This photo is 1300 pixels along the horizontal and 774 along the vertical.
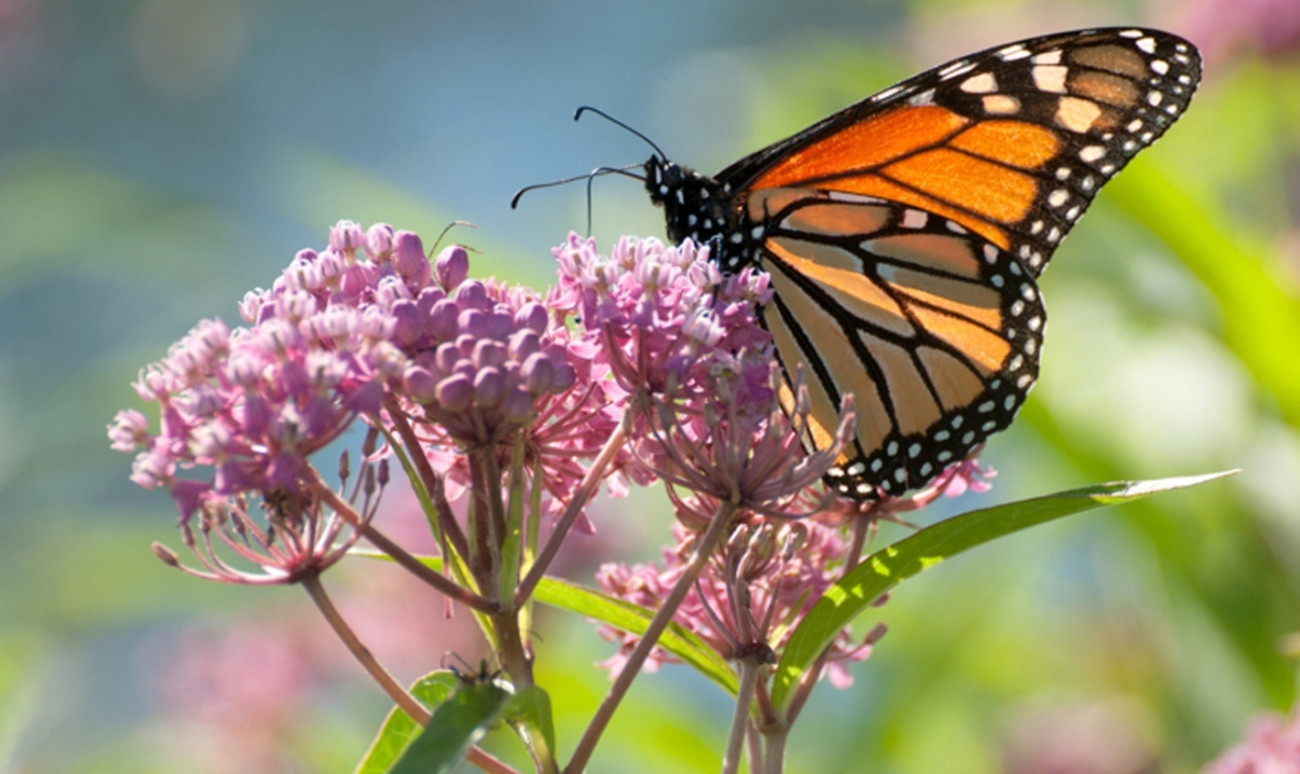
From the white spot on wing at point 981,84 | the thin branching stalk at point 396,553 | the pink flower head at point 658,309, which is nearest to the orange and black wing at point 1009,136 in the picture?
the white spot on wing at point 981,84

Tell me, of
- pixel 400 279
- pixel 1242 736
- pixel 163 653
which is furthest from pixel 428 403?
pixel 163 653

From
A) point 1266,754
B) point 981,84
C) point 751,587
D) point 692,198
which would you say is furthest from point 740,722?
point 981,84

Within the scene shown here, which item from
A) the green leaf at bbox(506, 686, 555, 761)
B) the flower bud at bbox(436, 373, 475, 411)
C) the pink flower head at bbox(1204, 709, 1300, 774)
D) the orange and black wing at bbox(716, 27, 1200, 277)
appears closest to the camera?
the green leaf at bbox(506, 686, 555, 761)

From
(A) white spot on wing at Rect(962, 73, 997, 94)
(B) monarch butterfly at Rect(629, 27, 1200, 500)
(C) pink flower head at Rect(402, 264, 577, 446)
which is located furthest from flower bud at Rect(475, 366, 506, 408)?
(A) white spot on wing at Rect(962, 73, 997, 94)

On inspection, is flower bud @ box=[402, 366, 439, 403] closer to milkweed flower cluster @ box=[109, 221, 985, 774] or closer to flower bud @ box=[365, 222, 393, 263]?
milkweed flower cluster @ box=[109, 221, 985, 774]

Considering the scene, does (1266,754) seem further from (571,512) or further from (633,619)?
(571,512)

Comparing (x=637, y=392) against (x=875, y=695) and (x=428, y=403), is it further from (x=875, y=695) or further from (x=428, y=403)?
(x=875, y=695)

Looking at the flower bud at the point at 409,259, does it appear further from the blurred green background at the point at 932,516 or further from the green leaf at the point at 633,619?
the blurred green background at the point at 932,516
